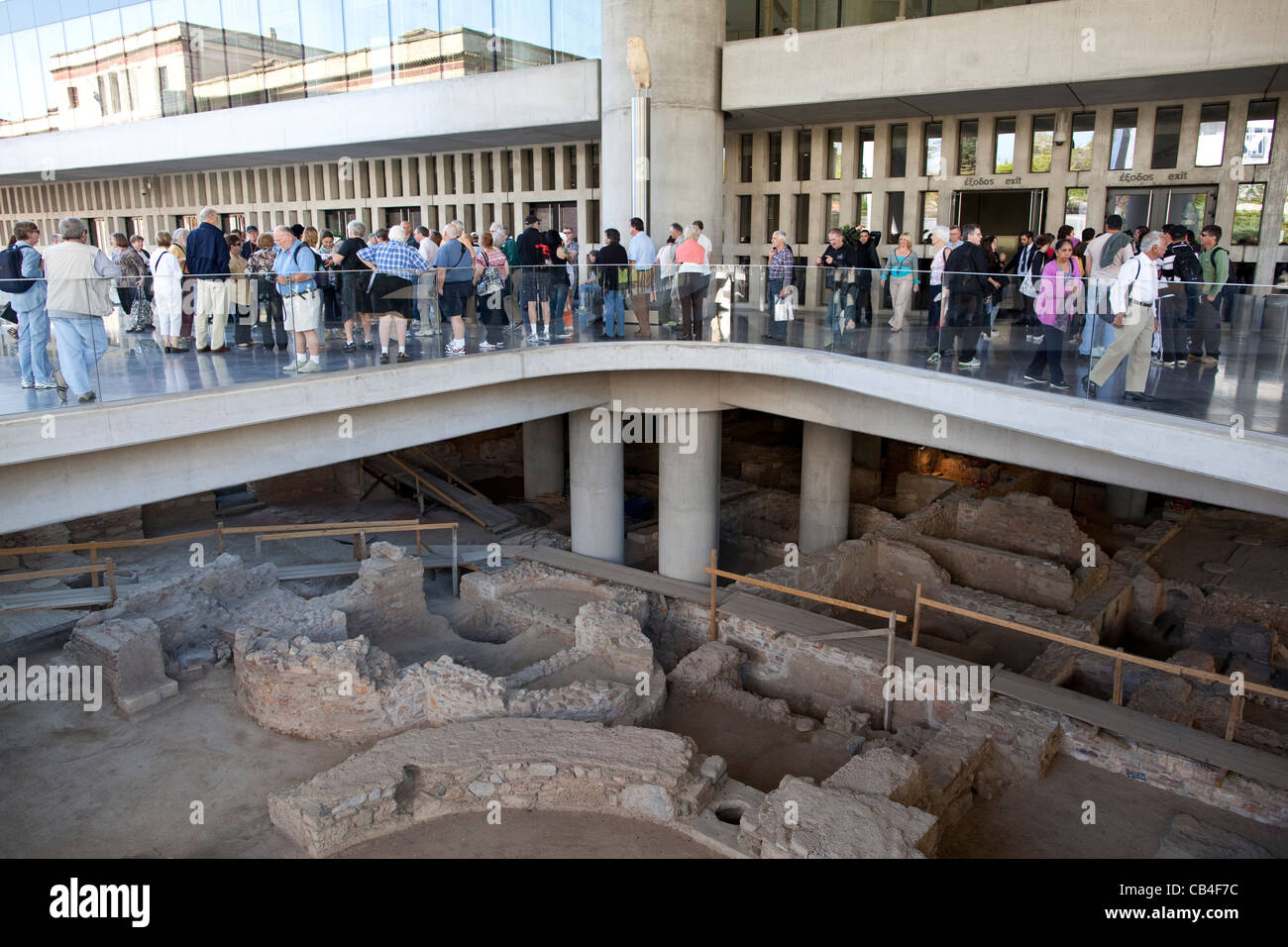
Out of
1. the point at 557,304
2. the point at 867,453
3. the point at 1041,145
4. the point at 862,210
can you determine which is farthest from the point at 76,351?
the point at 867,453

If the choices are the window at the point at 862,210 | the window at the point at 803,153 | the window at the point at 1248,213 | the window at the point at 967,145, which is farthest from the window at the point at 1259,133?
the window at the point at 803,153

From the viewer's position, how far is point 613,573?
A: 14609 mm

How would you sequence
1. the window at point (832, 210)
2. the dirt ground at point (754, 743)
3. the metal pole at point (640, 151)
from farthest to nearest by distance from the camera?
1. the window at point (832, 210)
2. the metal pole at point (640, 151)
3. the dirt ground at point (754, 743)

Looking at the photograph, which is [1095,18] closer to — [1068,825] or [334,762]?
[1068,825]

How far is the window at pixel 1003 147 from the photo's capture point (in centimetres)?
1675

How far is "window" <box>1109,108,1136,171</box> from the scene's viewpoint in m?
15.7

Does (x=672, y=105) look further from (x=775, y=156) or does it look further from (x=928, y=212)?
(x=928, y=212)

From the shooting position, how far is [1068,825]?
911cm

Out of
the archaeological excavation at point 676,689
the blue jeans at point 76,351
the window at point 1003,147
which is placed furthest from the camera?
the window at point 1003,147

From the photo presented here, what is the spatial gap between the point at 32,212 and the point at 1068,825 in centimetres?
3806

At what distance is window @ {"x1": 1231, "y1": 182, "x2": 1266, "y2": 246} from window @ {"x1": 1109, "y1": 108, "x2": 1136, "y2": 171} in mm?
1695

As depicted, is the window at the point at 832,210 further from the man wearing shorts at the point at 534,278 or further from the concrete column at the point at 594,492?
the man wearing shorts at the point at 534,278

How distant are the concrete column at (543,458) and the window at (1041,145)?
1136 centimetres
